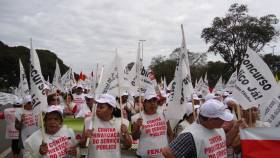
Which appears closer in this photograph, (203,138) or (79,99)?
(203,138)

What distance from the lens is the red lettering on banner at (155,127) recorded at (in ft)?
22.9

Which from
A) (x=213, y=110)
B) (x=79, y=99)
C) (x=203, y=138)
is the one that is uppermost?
(x=213, y=110)

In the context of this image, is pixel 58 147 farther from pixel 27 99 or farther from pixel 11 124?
pixel 11 124

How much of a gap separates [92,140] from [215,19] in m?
63.6

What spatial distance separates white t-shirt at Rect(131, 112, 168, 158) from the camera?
6.89 meters

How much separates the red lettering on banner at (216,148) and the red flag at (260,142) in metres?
0.27

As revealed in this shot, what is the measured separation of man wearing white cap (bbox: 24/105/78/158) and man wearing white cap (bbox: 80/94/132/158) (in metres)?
0.28

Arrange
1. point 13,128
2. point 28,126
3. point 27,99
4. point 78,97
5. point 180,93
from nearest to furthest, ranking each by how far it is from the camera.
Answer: point 180,93
point 28,126
point 27,99
point 13,128
point 78,97

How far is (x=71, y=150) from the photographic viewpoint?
575 centimetres

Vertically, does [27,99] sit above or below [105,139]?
above

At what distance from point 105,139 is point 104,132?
0.30 ft

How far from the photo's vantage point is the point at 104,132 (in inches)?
239

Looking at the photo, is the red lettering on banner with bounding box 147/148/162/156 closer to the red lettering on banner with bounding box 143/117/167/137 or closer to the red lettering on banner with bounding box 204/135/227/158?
the red lettering on banner with bounding box 143/117/167/137

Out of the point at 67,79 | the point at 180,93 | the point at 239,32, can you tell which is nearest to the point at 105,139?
the point at 180,93
